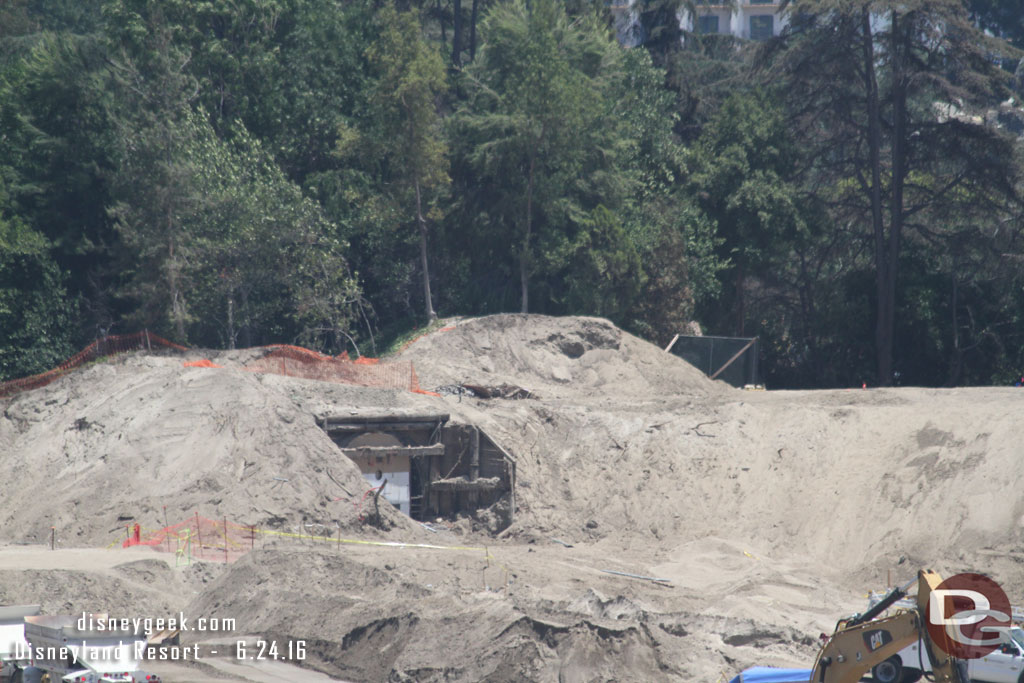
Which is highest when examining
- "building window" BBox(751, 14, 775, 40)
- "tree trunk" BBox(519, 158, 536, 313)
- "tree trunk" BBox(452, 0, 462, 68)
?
"building window" BBox(751, 14, 775, 40)

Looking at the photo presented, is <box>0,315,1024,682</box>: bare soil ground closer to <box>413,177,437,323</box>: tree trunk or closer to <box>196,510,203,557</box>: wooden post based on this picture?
<box>196,510,203,557</box>: wooden post

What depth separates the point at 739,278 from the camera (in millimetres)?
45469

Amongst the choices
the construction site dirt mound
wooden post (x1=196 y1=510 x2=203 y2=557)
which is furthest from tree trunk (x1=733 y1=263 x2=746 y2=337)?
wooden post (x1=196 y1=510 x2=203 y2=557)

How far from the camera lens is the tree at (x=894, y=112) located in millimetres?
40125

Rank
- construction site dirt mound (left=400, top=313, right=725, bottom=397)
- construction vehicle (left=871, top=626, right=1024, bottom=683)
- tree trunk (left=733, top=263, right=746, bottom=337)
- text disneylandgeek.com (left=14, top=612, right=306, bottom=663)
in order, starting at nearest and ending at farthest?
text disneylandgeek.com (left=14, top=612, right=306, bottom=663) → construction vehicle (left=871, top=626, right=1024, bottom=683) → construction site dirt mound (left=400, top=313, right=725, bottom=397) → tree trunk (left=733, top=263, right=746, bottom=337)

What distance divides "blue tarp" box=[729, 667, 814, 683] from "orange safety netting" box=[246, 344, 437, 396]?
17.8 m

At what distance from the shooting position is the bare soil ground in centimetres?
2020

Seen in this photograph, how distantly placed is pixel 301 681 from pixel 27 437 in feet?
49.5

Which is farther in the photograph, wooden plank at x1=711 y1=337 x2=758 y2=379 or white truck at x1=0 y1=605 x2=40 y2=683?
wooden plank at x1=711 y1=337 x2=758 y2=379

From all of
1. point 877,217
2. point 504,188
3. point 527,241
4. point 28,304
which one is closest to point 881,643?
point 527,241

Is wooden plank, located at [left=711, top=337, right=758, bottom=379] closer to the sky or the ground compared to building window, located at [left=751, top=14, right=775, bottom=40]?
closer to the ground

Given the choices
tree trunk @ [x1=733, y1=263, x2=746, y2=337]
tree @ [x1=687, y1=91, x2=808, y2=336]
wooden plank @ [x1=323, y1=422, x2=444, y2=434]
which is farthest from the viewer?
tree trunk @ [x1=733, y1=263, x2=746, y2=337]

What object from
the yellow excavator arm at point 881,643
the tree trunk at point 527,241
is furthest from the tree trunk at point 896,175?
the yellow excavator arm at point 881,643

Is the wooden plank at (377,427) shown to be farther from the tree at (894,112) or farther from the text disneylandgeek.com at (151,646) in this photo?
the tree at (894,112)
